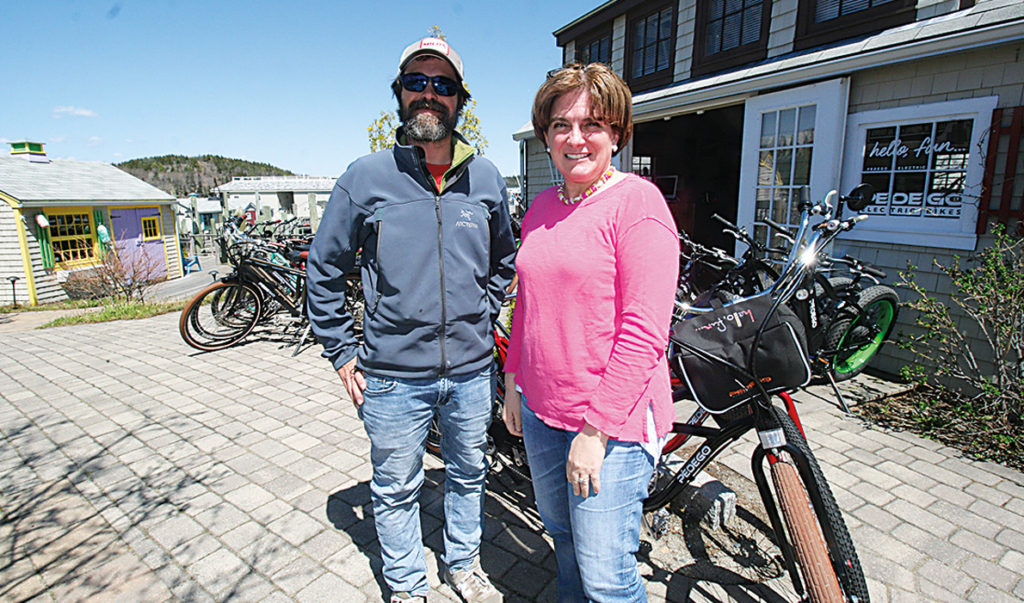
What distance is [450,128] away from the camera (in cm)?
187

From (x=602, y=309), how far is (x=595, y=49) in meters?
10.3

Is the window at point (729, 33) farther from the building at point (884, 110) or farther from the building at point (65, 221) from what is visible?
the building at point (65, 221)

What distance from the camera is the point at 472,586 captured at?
6.85ft

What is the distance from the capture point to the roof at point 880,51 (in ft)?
12.3

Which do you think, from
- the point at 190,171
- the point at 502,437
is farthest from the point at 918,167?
the point at 190,171

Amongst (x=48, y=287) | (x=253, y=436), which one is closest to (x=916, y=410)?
(x=253, y=436)

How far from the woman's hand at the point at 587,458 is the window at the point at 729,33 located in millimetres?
7022

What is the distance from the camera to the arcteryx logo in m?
1.86

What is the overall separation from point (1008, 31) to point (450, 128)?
13.9 feet

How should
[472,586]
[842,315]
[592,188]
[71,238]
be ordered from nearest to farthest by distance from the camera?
[592,188] → [472,586] → [842,315] → [71,238]

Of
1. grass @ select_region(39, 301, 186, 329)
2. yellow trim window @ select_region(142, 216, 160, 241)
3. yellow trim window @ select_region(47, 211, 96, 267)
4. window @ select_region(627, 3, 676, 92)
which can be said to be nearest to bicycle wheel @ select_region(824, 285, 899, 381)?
window @ select_region(627, 3, 676, 92)

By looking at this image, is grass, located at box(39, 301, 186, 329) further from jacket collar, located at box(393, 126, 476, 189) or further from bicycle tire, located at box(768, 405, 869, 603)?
bicycle tire, located at box(768, 405, 869, 603)

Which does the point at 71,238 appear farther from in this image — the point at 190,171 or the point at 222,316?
the point at 190,171

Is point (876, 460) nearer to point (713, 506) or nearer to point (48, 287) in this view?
point (713, 506)
